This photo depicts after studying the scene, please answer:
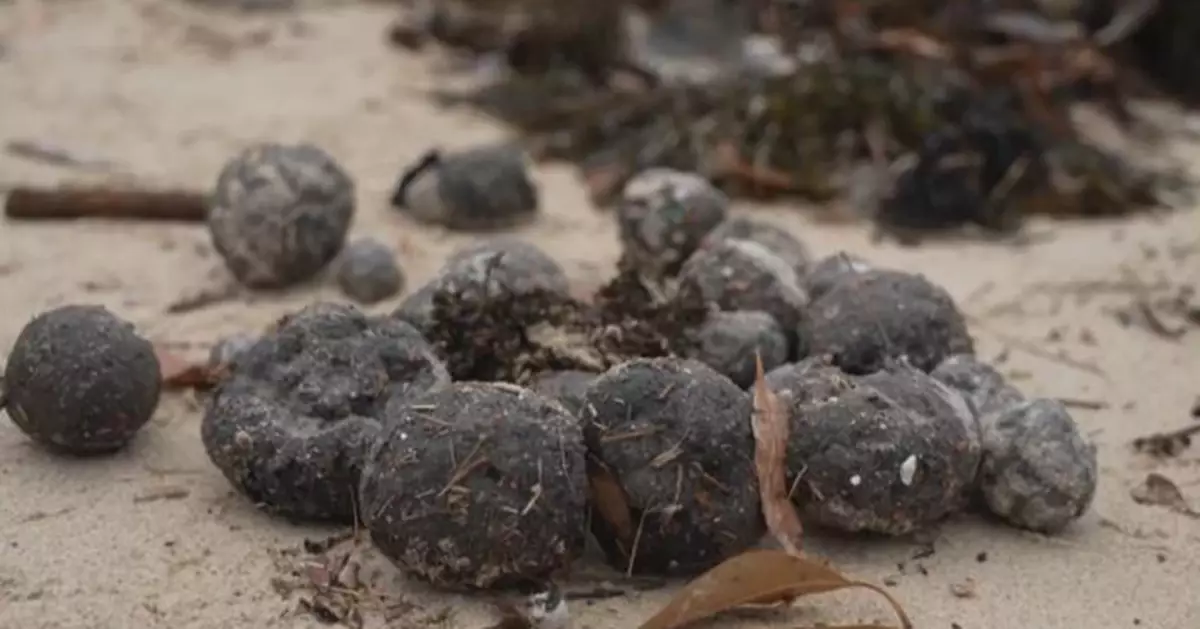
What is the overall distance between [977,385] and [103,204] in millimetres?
1948

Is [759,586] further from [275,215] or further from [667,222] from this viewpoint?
[275,215]

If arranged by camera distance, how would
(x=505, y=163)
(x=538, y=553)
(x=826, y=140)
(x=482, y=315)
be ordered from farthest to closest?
(x=826, y=140) < (x=505, y=163) < (x=482, y=315) < (x=538, y=553)

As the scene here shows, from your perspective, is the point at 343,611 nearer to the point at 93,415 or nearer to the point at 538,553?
the point at 538,553

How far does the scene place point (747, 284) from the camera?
238 cm

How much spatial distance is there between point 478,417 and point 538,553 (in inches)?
6.8

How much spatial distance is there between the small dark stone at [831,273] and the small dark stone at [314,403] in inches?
26.6

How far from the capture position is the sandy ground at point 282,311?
5.87ft

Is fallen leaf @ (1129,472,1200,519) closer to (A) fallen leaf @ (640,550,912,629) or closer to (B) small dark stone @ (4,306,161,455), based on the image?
(A) fallen leaf @ (640,550,912,629)

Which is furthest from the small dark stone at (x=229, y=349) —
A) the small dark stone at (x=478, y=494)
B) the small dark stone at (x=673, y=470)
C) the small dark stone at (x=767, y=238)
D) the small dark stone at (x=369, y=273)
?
the small dark stone at (x=767, y=238)

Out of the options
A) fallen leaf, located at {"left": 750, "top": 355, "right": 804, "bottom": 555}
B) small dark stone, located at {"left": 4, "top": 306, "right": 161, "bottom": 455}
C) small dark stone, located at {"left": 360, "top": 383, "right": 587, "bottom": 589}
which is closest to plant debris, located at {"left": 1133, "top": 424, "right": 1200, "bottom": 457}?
fallen leaf, located at {"left": 750, "top": 355, "right": 804, "bottom": 555}

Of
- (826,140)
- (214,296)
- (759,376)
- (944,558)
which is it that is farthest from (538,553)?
(826,140)

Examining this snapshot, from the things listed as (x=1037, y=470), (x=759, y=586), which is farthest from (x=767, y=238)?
(x=759, y=586)

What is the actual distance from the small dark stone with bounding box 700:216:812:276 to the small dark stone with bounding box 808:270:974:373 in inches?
11.8

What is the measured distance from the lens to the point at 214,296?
282 centimetres
